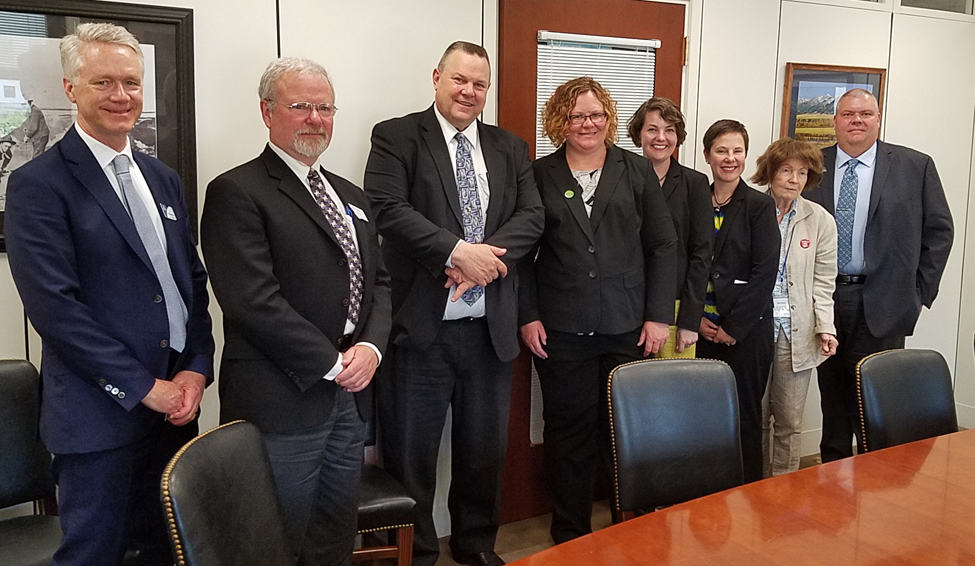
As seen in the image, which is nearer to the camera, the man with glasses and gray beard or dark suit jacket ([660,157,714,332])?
the man with glasses and gray beard

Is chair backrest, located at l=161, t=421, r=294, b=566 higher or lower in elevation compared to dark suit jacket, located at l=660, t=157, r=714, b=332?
lower

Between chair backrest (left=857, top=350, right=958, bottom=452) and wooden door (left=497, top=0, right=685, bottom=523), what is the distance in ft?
5.24

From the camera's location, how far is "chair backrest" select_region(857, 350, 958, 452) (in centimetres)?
229

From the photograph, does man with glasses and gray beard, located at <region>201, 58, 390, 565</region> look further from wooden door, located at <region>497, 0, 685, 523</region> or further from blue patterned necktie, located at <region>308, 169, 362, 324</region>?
wooden door, located at <region>497, 0, 685, 523</region>

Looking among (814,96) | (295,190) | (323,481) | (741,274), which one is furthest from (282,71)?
(814,96)

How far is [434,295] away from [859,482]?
153cm

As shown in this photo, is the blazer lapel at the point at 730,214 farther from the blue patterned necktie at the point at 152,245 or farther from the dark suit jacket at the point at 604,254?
the blue patterned necktie at the point at 152,245

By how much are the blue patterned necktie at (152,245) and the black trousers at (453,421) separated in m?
0.94

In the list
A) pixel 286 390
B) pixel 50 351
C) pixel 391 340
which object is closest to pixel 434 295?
pixel 391 340

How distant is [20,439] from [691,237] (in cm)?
263

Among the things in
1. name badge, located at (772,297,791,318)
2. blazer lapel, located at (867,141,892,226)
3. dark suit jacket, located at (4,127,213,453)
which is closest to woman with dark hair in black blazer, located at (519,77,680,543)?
name badge, located at (772,297,791,318)

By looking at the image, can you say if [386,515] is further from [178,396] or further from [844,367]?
[844,367]

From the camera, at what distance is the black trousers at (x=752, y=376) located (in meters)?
3.48

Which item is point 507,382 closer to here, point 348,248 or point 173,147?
point 348,248
